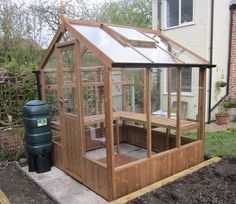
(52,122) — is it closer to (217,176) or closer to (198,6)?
(217,176)

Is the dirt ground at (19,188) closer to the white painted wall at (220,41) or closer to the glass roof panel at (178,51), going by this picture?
the glass roof panel at (178,51)

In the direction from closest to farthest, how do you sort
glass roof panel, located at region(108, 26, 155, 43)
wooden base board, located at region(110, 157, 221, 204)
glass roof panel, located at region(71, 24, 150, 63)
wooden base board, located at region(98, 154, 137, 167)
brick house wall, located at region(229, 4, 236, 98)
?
glass roof panel, located at region(71, 24, 150, 63), wooden base board, located at region(110, 157, 221, 204), glass roof panel, located at region(108, 26, 155, 43), wooden base board, located at region(98, 154, 137, 167), brick house wall, located at region(229, 4, 236, 98)

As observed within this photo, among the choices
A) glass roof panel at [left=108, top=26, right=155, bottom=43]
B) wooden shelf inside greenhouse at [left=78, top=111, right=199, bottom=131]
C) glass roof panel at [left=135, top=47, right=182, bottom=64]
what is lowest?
wooden shelf inside greenhouse at [left=78, top=111, right=199, bottom=131]

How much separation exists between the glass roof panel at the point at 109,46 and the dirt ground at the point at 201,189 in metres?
1.99

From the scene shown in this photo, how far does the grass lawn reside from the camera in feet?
18.4

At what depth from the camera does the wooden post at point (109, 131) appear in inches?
139

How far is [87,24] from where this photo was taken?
176 inches

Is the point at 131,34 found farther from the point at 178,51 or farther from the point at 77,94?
the point at 77,94

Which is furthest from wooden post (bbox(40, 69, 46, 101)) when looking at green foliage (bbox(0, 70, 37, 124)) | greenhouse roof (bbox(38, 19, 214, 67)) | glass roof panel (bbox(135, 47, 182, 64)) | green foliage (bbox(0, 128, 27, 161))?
glass roof panel (bbox(135, 47, 182, 64))

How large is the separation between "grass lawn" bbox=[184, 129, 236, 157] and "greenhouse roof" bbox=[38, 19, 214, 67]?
199 cm

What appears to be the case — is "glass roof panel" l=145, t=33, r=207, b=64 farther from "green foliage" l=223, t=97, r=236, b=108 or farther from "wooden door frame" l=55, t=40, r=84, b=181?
"green foliage" l=223, t=97, r=236, b=108

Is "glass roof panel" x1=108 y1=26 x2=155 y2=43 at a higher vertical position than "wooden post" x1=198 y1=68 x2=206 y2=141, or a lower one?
higher

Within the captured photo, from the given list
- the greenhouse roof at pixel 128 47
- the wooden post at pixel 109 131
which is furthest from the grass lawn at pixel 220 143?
the wooden post at pixel 109 131

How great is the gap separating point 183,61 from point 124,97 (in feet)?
7.42
